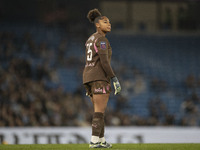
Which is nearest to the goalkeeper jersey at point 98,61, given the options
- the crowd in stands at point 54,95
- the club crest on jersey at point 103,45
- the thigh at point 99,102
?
the club crest on jersey at point 103,45

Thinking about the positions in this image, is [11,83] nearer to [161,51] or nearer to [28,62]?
[28,62]

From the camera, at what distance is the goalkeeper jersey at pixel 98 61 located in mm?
6582

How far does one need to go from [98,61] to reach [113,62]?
600 inches

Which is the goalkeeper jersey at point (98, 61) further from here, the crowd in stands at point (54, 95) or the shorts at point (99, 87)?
the crowd in stands at point (54, 95)

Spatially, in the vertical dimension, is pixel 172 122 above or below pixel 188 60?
below

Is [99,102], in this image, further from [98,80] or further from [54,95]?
[54,95]

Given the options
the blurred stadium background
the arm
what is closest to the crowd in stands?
the blurred stadium background

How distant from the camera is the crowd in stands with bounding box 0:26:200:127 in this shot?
1501cm

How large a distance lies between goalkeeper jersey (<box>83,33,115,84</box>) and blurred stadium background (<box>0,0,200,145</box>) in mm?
6807

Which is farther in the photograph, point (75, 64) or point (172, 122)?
point (75, 64)

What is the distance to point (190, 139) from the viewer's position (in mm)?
13547

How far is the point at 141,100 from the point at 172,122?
294 cm

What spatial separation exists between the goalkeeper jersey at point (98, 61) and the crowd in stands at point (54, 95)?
26.9ft

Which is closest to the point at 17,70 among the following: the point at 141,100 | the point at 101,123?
the point at 141,100
